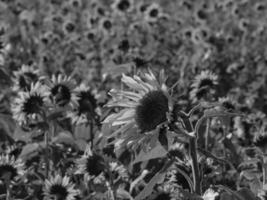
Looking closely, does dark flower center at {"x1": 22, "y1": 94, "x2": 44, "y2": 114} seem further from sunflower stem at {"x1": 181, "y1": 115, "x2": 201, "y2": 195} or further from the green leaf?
sunflower stem at {"x1": 181, "y1": 115, "x2": 201, "y2": 195}

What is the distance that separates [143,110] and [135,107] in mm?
34

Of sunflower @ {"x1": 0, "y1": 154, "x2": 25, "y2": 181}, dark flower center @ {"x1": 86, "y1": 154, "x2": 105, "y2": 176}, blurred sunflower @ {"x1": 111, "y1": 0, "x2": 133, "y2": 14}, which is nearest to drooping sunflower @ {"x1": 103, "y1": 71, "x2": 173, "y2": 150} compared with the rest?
dark flower center @ {"x1": 86, "y1": 154, "x2": 105, "y2": 176}

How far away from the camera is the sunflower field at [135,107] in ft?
5.98

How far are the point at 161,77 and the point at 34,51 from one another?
4511 millimetres

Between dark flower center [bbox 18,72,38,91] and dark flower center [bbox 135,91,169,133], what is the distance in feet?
6.47

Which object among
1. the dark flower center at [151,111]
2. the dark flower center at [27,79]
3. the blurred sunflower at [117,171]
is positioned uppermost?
the dark flower center at [151,111]

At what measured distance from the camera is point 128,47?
16.5ft

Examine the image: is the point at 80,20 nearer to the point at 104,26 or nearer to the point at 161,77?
the point at 104,26

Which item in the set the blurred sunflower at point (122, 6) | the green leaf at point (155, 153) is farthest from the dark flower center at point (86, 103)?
the blurred sunflower at point (122, 6)

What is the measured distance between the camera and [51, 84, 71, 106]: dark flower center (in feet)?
10.2

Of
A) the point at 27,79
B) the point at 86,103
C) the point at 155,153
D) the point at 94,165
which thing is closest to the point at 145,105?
the point at 155,153

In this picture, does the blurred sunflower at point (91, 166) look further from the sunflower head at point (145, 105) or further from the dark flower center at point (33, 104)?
the sunflower head at point (145, 105)

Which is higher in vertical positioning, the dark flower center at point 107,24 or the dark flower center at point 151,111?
the dark flower center at point 151,111

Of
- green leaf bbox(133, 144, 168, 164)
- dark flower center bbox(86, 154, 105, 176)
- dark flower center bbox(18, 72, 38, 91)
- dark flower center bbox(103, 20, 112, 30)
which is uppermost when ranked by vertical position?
dark flower center bbox(18, 72, 38, 91)
